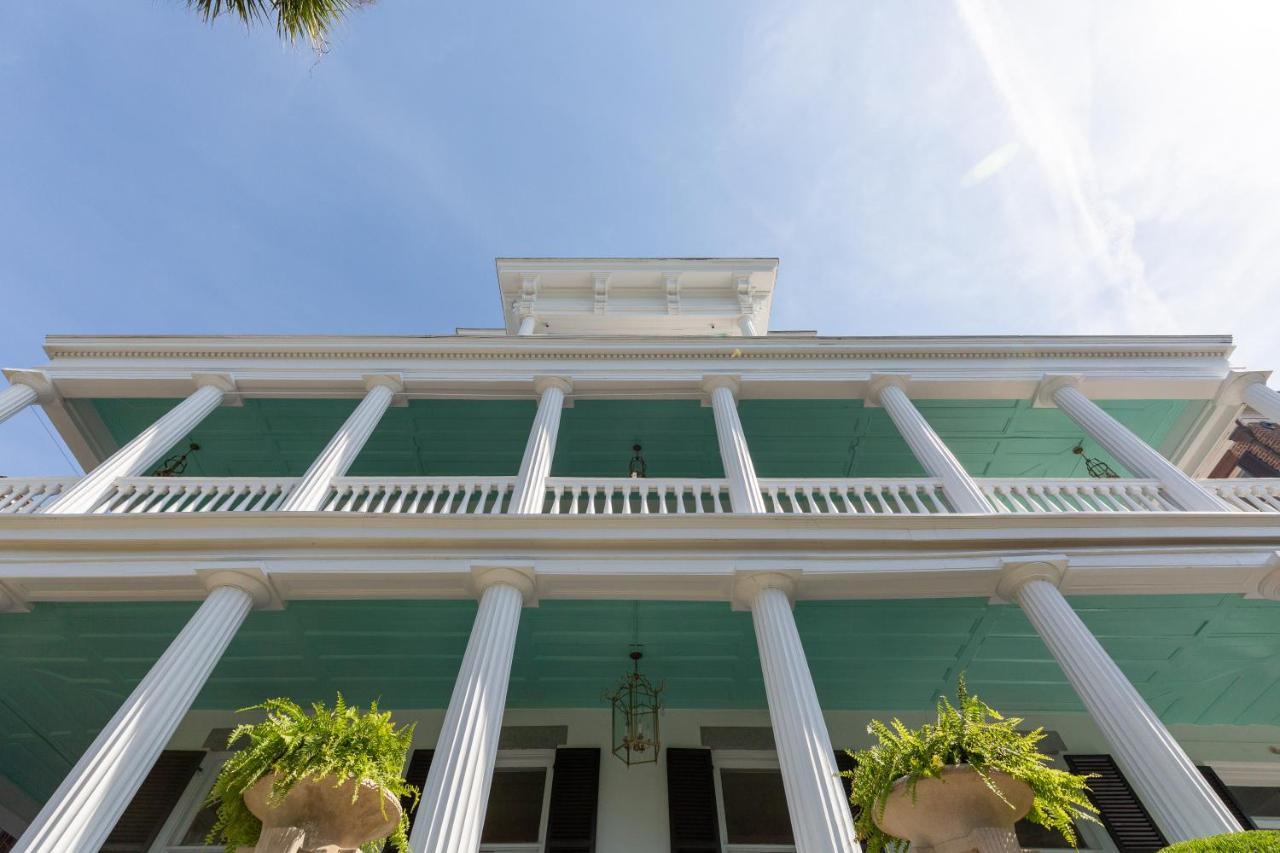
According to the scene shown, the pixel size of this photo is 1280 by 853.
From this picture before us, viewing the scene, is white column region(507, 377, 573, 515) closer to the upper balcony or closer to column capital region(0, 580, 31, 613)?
the upper balcony

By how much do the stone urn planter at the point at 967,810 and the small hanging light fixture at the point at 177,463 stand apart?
37.7 ft

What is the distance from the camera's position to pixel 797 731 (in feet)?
19.5

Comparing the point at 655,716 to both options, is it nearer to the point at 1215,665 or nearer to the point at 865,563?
the point at 865,563

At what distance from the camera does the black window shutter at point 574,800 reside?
801 cm

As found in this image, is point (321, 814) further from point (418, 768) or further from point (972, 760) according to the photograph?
point (418, 768)

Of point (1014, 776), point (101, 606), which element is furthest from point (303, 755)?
point (101, 606)

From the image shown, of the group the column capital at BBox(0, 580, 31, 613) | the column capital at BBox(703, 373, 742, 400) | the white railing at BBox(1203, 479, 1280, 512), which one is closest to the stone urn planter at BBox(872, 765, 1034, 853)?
the white railing at BBox(1203, 479, 1280, 512)

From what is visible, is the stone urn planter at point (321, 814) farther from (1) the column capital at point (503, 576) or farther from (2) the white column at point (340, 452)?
(2) the white column at point (340, 452)

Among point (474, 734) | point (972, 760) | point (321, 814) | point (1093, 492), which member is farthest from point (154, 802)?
point (1093, 492)

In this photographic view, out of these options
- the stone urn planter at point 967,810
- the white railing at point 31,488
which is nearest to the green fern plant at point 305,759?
the stone urn planter at point 967,810

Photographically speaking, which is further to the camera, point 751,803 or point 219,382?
point 219,382

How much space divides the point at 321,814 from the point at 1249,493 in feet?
35.6

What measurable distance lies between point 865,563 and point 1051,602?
186 centimetres

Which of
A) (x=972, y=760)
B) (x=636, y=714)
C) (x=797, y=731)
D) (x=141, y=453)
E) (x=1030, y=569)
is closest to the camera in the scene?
(x=972, y=760)
